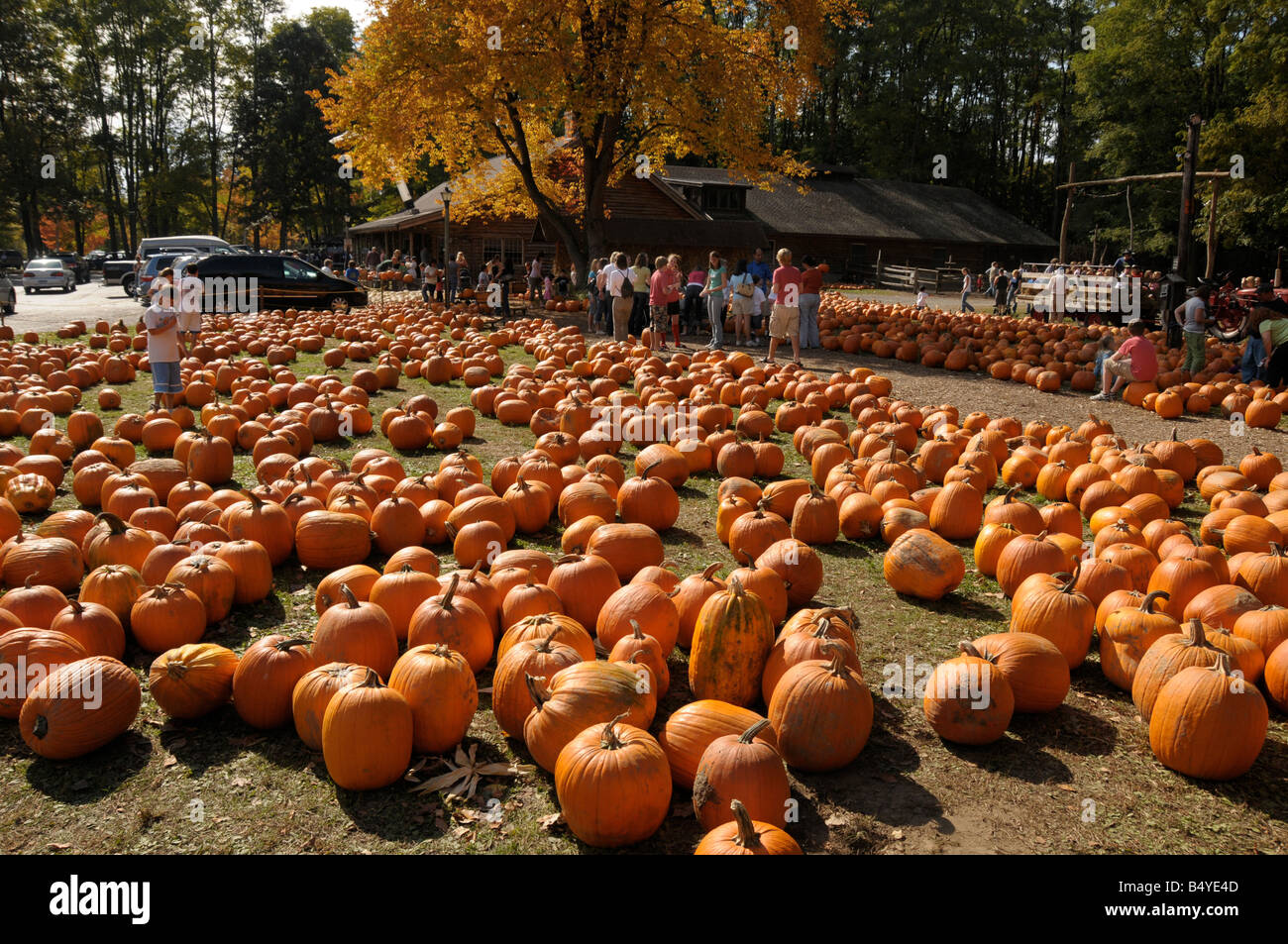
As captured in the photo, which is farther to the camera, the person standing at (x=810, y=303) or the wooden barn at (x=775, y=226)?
the wooden barn at (x=775, y=226)

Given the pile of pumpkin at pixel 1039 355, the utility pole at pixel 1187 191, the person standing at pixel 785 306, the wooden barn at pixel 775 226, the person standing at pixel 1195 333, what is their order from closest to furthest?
1. the pile of pumpkin at pixel 1039 355
2. the person standing at pixel 1195 333
3. the person standing at pixel 785 306
4. the utility pole at pixel 1187 191
5. the wooden barn at pixel 775 226

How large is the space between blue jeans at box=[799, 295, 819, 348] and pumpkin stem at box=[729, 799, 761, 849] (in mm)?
14671

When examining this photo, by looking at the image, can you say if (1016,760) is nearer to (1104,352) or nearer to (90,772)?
(90,772)

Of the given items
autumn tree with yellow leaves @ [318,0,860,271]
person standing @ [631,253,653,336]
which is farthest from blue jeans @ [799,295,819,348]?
autumn tree with yellow leaves @ [318,0,860,271]

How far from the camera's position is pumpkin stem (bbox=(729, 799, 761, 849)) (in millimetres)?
2510

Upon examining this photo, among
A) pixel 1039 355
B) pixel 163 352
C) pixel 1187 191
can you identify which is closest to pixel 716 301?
pixel 1039 355

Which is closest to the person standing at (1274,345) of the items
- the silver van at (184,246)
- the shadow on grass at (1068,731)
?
the shadow on grass at (1068,731)

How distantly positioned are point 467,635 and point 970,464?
4.89m

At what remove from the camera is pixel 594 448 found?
763 centimetres

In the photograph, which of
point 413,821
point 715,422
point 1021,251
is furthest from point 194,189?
point 413,821

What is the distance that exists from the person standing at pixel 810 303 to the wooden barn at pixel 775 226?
19325 millimetres

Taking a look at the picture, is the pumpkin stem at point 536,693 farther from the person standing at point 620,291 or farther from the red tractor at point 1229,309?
the red tractor at point 1229,309

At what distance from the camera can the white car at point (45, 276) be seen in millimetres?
40500

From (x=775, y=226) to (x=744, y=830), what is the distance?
4789cm
